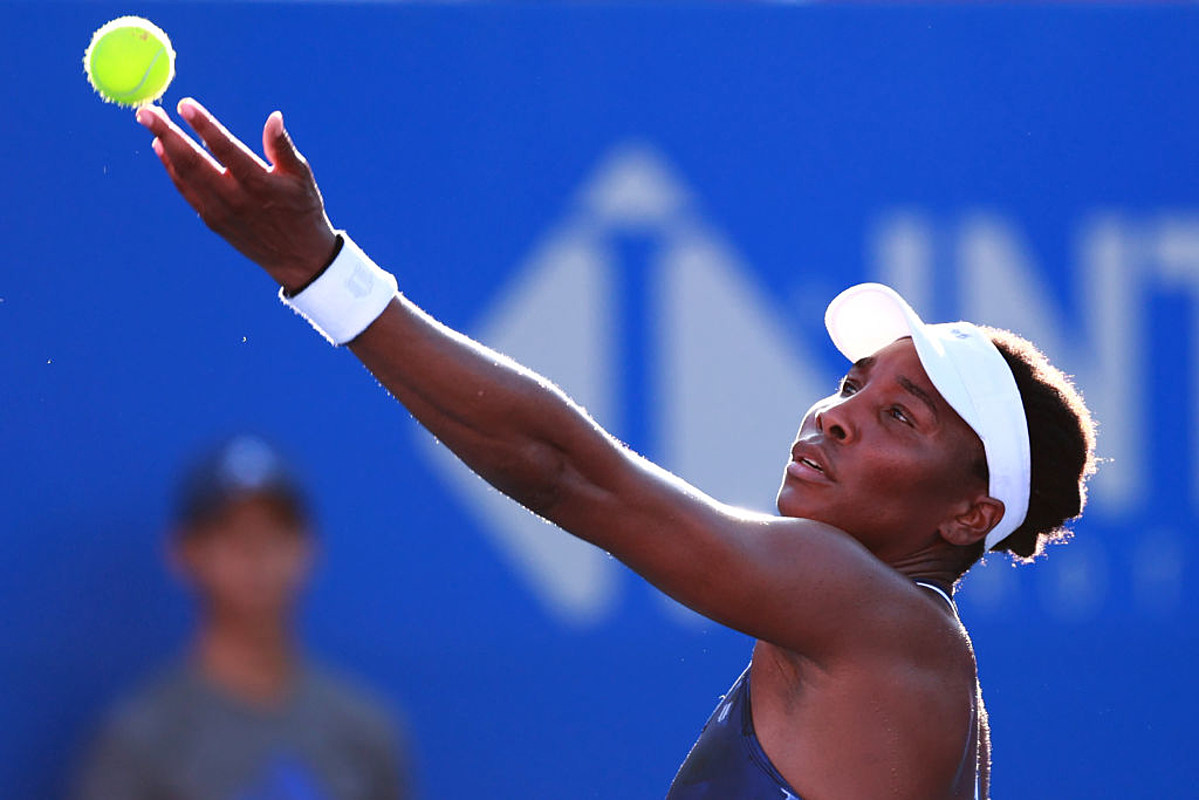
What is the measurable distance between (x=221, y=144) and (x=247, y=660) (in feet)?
7.78

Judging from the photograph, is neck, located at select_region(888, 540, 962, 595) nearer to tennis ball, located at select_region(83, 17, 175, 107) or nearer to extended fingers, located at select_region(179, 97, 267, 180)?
extended fingers, located at select_region(179, 97, 267, 180)

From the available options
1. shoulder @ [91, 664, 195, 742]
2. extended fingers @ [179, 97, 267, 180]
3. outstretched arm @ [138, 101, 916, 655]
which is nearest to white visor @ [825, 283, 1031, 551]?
outstretched arm @ [138, 101, 916, 655]

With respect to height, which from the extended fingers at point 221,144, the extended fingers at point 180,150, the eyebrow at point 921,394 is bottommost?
the extended fingers at point 180,150

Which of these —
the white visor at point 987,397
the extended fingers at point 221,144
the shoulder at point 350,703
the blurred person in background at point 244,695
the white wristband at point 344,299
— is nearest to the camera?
the extended fingers at point 221,144

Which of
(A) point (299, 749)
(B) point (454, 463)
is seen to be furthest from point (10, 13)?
(A) point (299, 749)

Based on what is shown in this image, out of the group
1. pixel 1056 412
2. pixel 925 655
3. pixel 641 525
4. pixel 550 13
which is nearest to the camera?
pixel 641 525

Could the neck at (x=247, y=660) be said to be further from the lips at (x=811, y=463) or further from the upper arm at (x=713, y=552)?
the upper arm at (x=713, y=552)

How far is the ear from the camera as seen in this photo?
1994 mm

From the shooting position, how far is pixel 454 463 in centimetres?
368

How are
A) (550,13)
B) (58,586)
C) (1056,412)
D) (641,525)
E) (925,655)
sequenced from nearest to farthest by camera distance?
(641,525)
(925,655)
(1056,412)
(58,586)
(550,13)

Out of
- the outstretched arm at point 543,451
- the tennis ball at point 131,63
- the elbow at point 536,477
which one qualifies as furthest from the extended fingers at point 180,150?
the tennis ball at point 131,63

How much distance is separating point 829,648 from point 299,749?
217 centimetres

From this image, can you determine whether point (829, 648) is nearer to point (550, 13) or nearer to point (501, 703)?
point (501, 703)

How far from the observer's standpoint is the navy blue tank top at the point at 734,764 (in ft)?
5.85
